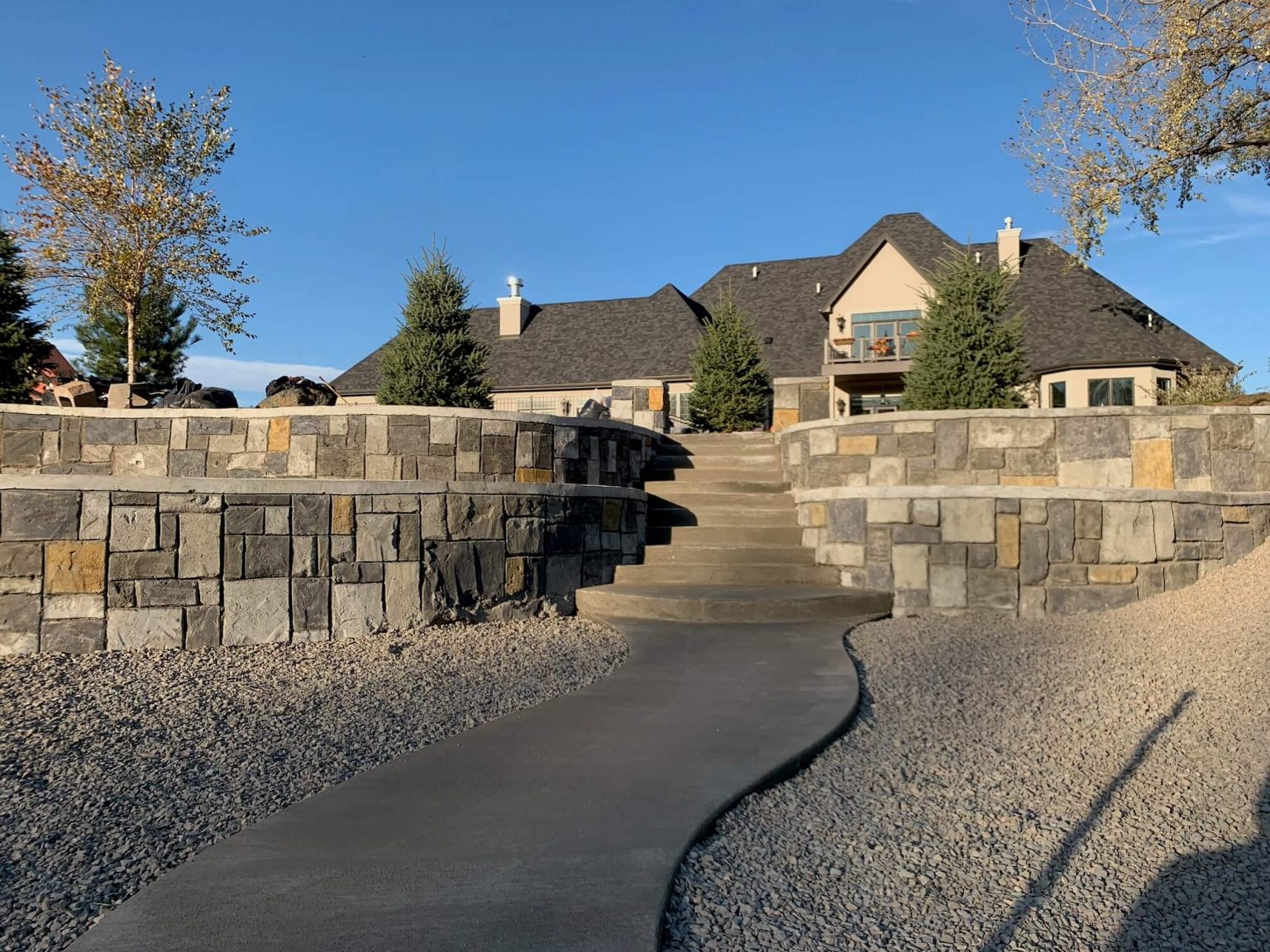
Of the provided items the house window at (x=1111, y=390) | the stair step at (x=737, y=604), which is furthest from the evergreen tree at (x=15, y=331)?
the house window at (x=1111, y=390)

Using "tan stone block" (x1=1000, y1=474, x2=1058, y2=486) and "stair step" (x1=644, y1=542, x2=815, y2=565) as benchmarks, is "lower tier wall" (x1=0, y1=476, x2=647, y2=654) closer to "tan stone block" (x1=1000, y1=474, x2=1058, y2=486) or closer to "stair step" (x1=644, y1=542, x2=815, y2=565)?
"stair step" (x1=644, y1=542, x2=815, y2=565)

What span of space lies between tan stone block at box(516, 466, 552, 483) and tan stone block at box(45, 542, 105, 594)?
3184 millimetres

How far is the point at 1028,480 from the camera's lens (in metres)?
7.10

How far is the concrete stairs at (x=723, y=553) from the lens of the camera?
6.50 metres

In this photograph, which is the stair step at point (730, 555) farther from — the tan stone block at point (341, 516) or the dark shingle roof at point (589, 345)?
the dark shingle roof at point (589, 345)

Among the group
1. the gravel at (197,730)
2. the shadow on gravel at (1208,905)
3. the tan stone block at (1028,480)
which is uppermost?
the tan stone block at (1028,480)

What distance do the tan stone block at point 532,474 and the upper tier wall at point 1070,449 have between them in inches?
117

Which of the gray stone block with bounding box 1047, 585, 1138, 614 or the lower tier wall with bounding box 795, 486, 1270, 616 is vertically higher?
the lower tier wall with bounding box 795, 486, 1270, 616

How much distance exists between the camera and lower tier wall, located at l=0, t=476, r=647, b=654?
5.57 m

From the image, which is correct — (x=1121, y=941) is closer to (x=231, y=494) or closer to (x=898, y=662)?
(x=898, y=662)

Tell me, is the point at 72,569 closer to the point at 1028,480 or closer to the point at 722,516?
the point at 722,516

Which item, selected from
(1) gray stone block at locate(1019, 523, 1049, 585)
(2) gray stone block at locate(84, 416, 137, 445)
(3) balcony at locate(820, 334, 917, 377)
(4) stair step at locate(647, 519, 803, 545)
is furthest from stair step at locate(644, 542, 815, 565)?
(3) balcony at locate(820, 334, 917, 377)

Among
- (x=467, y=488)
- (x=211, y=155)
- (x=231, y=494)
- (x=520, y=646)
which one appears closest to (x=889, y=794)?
(x=520, y=646)

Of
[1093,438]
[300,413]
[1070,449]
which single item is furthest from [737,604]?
[300,413]
